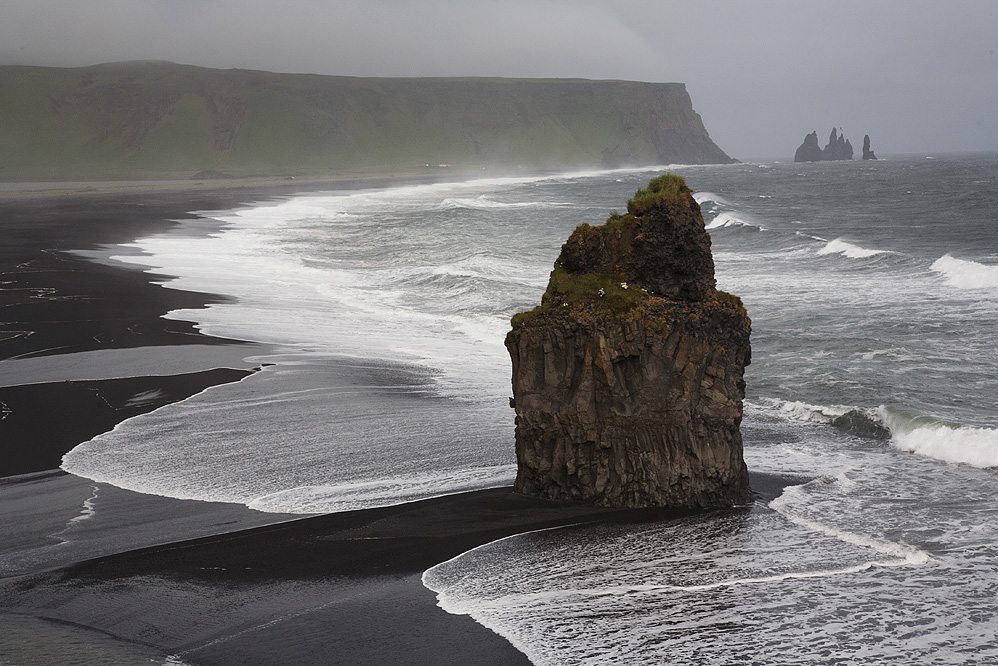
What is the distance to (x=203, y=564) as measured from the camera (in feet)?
28.1

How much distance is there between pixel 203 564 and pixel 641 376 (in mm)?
4760

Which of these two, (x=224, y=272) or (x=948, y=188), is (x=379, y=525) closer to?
(x=224, y=272)

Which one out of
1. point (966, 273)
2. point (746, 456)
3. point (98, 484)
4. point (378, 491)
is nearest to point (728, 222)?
point (966, 273)

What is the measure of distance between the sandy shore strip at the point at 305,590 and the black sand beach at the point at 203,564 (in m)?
0.02

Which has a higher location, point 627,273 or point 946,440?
point 627,273

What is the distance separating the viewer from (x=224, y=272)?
32062 mm

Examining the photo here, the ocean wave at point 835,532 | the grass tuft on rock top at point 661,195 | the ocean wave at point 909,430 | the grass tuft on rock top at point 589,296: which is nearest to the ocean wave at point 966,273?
the ocean wave at point 909,430

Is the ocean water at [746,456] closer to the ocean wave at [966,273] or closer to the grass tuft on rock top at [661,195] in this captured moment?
the ocean wave at [966,273]

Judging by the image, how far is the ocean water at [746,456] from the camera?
7301mm

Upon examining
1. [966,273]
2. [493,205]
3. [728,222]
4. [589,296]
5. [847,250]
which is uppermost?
[493,205]

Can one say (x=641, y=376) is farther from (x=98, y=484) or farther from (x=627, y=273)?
(x=98, y=484)

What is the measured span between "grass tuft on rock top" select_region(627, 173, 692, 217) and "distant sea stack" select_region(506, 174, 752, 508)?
2 centimetres

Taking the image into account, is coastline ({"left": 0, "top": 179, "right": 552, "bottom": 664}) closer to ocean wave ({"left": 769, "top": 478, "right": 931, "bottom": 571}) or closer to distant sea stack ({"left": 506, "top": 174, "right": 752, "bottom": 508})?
distant sea stack ({"left": 506, "top": 174, "right": 752, "bottom": 508})

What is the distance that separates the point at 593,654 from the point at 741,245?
3619 centimetres
